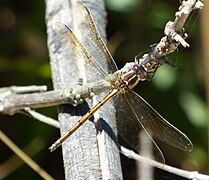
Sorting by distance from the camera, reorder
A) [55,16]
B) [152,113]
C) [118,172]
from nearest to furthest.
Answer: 1. [118,172]
2. [152,113]
3. [55,16]

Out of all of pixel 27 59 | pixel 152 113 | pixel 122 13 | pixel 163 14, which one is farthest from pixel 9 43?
pixel 152 113

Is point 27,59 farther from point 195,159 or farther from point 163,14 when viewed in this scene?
point 195,159

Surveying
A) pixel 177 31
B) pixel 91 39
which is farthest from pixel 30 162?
pixel 177 31

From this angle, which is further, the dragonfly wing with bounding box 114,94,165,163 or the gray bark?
the dragonfly wing with bounding box 114,94,165,163

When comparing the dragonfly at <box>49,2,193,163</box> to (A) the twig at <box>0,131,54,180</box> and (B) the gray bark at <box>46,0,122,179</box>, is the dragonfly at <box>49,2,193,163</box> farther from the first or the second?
(A) the twig at <box>0,131,54,180</box>

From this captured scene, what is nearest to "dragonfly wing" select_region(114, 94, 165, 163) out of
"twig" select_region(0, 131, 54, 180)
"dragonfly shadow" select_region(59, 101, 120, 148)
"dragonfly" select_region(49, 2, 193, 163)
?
"dragonfly" select_region(49, 2, 193, 163)

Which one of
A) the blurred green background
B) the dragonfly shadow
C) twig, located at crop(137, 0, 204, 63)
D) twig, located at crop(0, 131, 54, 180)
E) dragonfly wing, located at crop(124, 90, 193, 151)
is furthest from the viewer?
the blurred green background

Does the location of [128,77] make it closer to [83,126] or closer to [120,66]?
[83,126]
